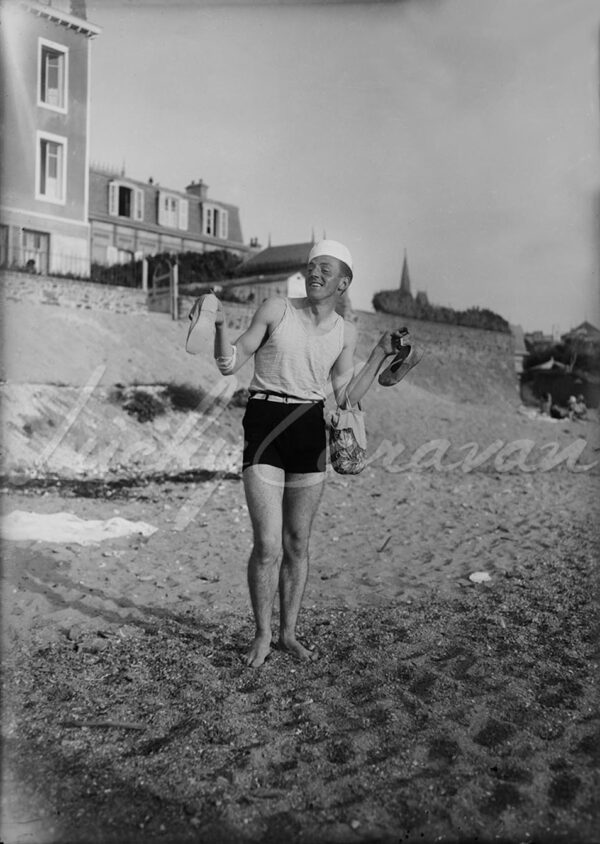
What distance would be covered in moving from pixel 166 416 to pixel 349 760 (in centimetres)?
986

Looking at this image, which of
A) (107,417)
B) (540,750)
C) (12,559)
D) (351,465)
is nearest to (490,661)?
(540,750)

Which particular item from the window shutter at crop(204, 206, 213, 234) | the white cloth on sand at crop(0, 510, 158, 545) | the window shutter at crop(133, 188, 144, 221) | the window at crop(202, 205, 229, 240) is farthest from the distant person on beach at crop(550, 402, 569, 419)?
the window shutter at crop(133, 188, 144, 221)

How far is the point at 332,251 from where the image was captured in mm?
3188

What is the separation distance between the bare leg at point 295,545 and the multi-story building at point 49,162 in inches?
533

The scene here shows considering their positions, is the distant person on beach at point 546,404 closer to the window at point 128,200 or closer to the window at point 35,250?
the window at point 35,250

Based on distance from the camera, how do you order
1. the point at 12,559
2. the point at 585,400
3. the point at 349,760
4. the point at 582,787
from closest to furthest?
the point at 582,787 < the point at 349,760 < the point at 12,559 < the point at 585,400

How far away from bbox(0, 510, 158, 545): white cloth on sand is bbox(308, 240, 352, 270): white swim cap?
3.81 m

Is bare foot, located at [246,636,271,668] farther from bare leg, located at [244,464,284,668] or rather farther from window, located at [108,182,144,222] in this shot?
window, located at [108,182,144,222]

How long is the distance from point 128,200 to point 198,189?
4007mm

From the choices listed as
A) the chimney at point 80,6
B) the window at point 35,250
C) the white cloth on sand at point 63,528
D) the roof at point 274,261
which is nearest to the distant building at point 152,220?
the window at point 35,250

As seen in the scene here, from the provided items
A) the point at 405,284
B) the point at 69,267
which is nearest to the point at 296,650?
the point at 405,284

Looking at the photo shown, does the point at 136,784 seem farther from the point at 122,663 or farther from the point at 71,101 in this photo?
the point at 71,101

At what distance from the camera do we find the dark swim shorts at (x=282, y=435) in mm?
3109

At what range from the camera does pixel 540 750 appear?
8.34 feet
